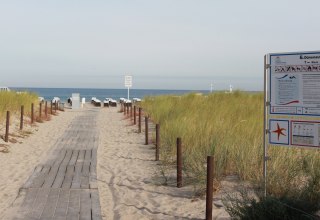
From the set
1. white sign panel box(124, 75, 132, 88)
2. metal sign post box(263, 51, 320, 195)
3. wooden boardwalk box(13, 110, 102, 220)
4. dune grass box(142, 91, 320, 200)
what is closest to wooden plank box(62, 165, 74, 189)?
wooden boardwalk box(13, 110, 102, 220)

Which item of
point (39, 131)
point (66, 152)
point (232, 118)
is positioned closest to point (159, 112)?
point (39, 131)

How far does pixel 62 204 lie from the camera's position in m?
6.41

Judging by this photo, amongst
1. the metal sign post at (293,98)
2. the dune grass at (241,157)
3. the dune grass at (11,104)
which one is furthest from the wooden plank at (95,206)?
the dune grass at (11,104)

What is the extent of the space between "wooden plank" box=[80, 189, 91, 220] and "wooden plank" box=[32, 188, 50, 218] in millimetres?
530

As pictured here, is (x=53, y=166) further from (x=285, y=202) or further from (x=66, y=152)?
(x=285, y=202)

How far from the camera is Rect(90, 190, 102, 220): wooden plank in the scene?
5945mm

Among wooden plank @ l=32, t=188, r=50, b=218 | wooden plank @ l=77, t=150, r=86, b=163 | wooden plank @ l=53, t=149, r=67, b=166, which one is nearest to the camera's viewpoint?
wooden plank @ l=32, t=188, r=50, b=218

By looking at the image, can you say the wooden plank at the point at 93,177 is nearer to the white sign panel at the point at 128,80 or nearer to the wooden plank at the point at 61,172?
the wooden plank at the point at 61,172

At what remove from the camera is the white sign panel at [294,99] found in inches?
215

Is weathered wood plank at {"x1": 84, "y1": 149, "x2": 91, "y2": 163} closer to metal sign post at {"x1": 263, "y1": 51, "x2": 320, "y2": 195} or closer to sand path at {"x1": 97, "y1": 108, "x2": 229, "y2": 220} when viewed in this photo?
sand path at {"x1": 97, "y1": 108, "x2": 229, "y2": 220}

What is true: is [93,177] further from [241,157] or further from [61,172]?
[241,157]

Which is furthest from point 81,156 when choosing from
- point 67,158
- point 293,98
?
point 293,98

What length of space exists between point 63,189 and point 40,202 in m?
0.84

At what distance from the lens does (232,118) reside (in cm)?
1278
